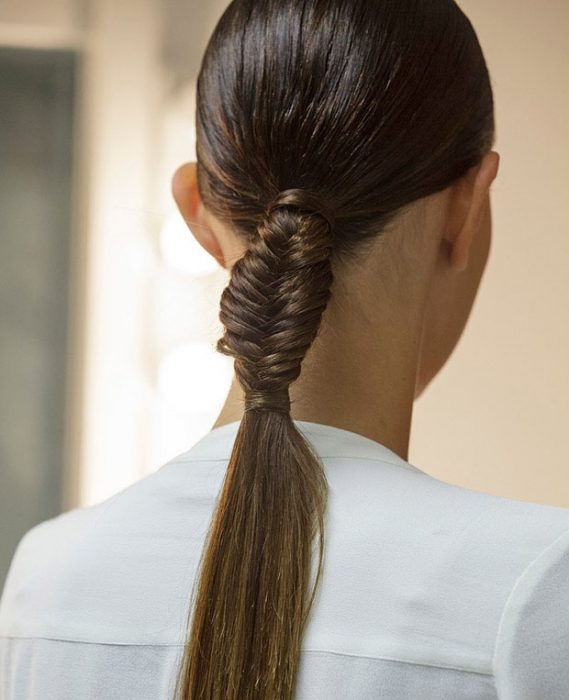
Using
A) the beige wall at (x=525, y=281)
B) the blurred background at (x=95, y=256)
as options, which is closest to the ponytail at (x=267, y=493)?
the beige wall at (x=525, y=281)

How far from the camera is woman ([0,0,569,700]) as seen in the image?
54 centimetres

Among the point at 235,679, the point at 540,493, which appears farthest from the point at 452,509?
the point at 540,493

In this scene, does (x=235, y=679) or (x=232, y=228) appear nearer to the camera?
(x=235, y=679)

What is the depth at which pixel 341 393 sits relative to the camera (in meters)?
0.66

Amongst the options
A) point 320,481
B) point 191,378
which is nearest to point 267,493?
point 320,481

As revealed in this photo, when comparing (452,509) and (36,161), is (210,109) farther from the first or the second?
(36,161)

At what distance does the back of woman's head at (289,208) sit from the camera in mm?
599

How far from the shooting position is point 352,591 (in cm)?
56

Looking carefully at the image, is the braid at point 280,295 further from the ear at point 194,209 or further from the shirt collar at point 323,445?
the ear at point 194,209

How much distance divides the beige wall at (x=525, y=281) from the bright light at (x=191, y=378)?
44 cm

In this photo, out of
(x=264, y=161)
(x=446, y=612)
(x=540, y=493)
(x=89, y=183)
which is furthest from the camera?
(x=89, y=183)

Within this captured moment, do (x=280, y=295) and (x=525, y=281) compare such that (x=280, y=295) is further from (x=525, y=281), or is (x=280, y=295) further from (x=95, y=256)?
(x=95, y=256)

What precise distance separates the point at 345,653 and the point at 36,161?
139cm

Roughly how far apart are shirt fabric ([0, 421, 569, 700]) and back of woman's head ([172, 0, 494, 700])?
0.02 meters
